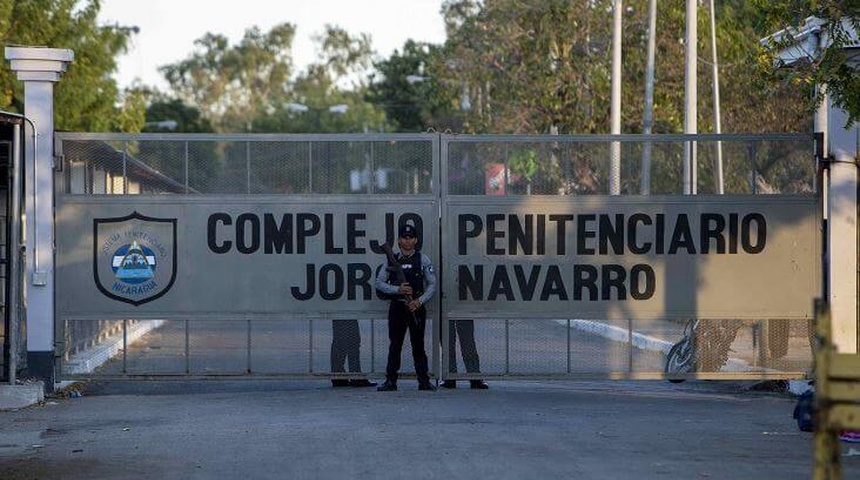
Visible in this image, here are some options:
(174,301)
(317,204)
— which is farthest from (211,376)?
(317,204)

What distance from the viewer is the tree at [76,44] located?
117 ft

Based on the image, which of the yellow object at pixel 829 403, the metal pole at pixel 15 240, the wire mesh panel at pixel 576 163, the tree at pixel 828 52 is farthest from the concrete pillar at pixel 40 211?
the yellow object at pixel 829 403

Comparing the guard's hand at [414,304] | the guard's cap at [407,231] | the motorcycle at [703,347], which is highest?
the guard's cap at [407,231]

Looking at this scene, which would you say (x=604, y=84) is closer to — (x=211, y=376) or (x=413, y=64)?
(x=211, y=376)

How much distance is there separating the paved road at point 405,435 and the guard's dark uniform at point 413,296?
19.0 inches

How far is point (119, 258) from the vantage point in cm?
1647

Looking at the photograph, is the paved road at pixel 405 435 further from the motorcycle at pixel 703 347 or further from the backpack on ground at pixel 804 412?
the motorcycle at pixel 703 347

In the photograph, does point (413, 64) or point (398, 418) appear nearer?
point (398, 418)

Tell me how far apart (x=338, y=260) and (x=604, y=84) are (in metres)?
23.5

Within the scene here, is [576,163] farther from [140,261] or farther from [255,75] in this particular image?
[255,75]

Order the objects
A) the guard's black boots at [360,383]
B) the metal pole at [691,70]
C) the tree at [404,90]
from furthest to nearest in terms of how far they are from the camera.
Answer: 1. the tree at [404,90]
2. the metal pole at [691,70]
3. the guard's black boots at [360,383]

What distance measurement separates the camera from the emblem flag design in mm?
16391

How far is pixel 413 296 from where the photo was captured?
16.0 meters

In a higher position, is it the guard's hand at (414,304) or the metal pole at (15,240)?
the metal pole at (15,240)
